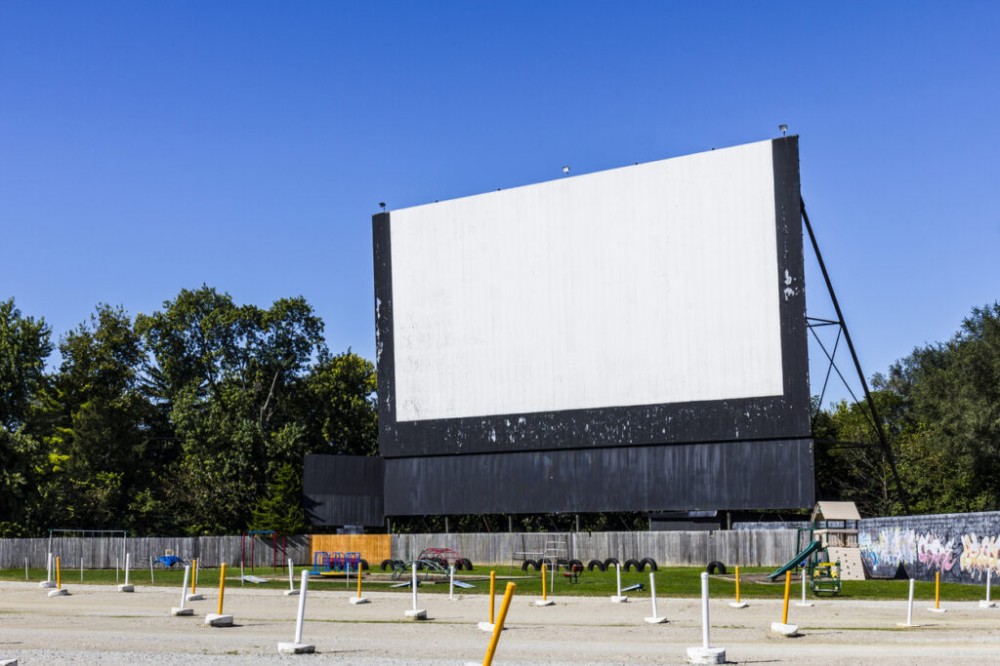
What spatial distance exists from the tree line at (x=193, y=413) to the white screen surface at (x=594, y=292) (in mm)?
17645

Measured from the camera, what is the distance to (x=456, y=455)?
6138cm

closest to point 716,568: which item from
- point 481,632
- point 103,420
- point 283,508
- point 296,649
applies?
point 481,632

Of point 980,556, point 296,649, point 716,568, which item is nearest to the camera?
point 296,649

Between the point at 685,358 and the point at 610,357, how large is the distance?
377 centimetres

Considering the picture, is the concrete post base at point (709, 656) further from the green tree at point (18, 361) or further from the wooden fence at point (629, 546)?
the green tree at point (18, 361)

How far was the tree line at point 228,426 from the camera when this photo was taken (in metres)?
71.9

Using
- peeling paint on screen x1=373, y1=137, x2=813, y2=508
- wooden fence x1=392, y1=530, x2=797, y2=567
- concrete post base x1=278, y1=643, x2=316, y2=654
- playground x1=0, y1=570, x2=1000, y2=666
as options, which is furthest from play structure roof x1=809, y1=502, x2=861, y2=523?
concrete post base x1=278, y1=643, x2=316, y2=654

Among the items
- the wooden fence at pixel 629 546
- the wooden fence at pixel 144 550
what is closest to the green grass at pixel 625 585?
the wooden fence at pixel 629 546

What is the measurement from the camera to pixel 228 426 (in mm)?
76625

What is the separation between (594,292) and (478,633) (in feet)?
119

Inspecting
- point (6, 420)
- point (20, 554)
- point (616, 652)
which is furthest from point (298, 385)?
point (616, 652)

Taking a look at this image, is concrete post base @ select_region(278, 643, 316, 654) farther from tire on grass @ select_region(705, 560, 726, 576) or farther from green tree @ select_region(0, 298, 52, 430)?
green tree @ select_region(0, 298, 52, 430)

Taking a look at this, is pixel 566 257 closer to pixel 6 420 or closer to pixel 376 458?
pixel 376 458

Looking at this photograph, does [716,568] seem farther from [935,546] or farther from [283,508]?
[283,508]
